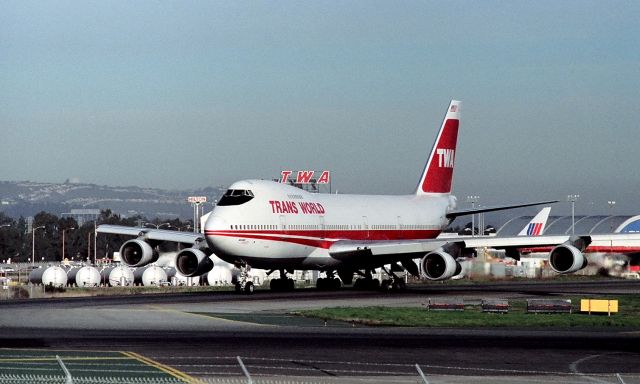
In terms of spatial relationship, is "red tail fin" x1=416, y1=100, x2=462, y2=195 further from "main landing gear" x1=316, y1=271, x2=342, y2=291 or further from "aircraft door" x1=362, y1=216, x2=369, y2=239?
"main landing gear" x1=316, y1=271, x2=342, y2=291

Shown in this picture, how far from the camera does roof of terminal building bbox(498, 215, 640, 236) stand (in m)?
160

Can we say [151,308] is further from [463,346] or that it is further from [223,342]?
[463,346]

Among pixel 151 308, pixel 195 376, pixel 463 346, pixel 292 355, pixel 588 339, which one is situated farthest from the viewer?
pixel 151 308

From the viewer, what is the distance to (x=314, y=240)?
7144 centimetres

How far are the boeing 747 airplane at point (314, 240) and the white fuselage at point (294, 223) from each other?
0.18ft

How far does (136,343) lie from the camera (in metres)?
37.2

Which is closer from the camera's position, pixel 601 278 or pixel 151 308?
pixel 151 308

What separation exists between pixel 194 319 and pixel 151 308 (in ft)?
22.2

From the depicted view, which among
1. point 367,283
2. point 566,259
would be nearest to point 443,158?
point 367,283

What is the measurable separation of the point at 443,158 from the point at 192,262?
24.0 m

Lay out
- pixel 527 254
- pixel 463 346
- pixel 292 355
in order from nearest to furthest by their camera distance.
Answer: pixel 292 355
pixel 463 346
pixel 527 254

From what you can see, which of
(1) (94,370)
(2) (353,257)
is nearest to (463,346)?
(1) (94,370)

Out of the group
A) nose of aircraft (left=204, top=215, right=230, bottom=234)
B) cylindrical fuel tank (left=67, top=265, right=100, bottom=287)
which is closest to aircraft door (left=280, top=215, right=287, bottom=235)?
nose of aircraft (left=204, top=215, right=230, bottom=234)

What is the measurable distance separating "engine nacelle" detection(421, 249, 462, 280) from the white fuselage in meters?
6.95
